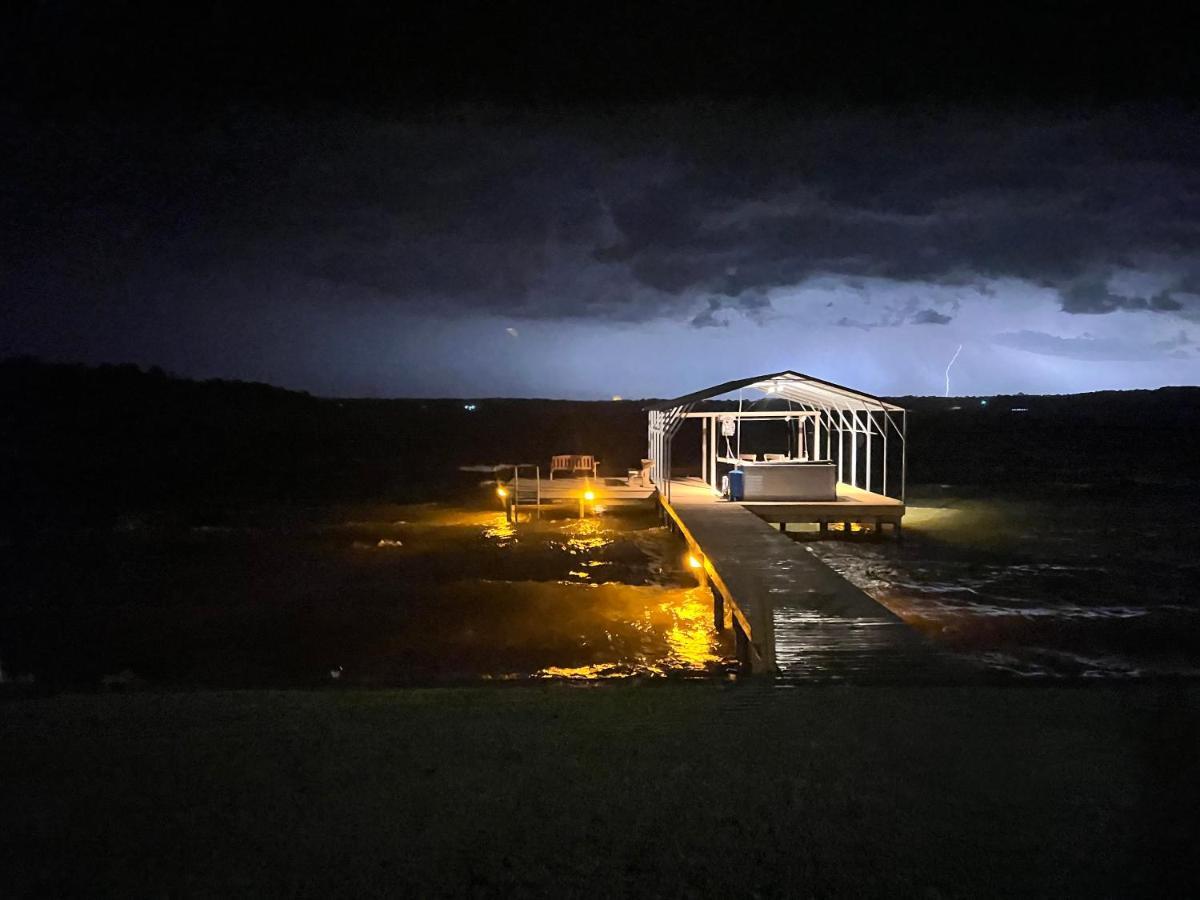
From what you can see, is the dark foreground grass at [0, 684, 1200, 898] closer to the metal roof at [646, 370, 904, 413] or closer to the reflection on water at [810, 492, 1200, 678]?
the reflection on water at [810, 492, 1200, 678]

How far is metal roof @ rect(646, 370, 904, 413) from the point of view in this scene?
18.1 meters

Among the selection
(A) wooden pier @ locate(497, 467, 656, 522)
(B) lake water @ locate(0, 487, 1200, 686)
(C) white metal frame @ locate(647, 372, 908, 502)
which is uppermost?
(C) white metal frame @ locate(647, 372, 908, 502)

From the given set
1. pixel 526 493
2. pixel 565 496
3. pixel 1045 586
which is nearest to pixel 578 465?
pixel 565 496

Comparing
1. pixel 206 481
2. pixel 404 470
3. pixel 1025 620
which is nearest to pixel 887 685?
pixel 1025 620

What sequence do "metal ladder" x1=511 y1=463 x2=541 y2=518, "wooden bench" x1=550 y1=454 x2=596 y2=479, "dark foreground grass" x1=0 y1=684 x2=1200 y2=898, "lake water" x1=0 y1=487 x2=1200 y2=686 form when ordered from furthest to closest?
"wooden bench" x1=550 y1=454 x2=596 y2=479
"metal ladder" x1=511 y1=463 x2=541 y2=518
"lake water" x1=0 y1=487 x2=1200 y2=686
"dark foreground grass" x1=0 y1=684 x2=1200 y2=898

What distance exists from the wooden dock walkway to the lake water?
0.33 meters

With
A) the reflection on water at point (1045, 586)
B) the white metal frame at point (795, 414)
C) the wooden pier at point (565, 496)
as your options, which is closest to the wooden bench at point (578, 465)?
the white metal frame at point (795, 414)

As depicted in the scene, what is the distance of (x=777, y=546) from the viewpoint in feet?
42.5

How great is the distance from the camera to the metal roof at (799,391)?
1812 cm

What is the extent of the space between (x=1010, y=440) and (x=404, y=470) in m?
44.9

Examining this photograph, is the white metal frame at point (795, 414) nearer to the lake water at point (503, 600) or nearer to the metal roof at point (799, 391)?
the metal roof at point (799, 391)

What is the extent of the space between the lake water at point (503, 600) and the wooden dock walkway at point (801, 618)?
33 cm

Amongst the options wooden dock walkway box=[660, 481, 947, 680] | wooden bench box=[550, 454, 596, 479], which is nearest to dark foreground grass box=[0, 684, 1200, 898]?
wooden dock walkway box=[660, 481, 947, 680]

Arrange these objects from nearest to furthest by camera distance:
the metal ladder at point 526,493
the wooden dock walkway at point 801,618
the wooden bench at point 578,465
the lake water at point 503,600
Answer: the wooden dock walkway at point 801,618
the lake water at point 503,600
the metal ladder at point 526,493
the wooden bench at point 578,465
